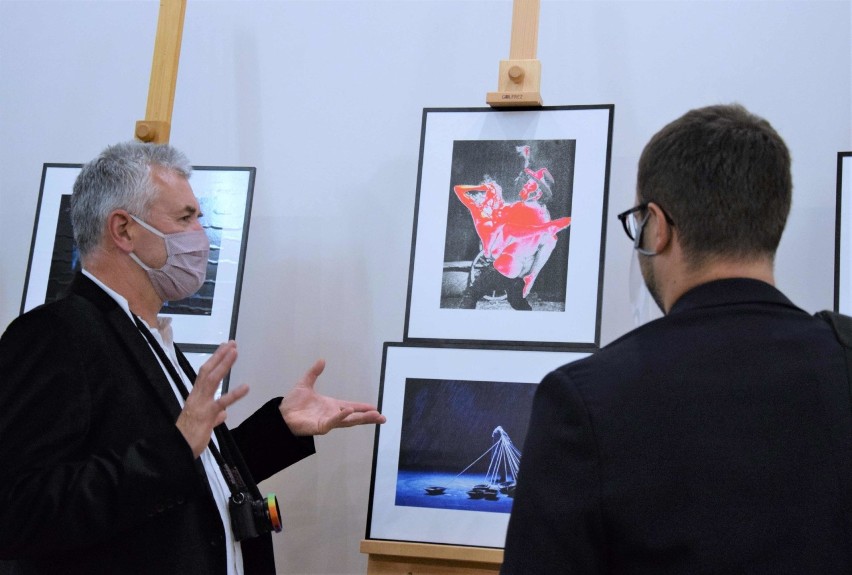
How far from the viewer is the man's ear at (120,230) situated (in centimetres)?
236

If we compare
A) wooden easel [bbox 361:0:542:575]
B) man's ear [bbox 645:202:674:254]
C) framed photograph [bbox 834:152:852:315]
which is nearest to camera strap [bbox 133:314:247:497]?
wooden easel [bbox 361:0:542:575]

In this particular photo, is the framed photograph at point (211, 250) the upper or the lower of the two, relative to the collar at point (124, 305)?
upper

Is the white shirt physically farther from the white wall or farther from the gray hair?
the white wall

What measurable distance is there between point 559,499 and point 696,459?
0.18m

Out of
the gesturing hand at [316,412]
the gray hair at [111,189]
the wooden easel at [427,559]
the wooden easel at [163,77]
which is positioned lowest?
the wooden easel at [427,559]

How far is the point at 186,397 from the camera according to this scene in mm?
2227

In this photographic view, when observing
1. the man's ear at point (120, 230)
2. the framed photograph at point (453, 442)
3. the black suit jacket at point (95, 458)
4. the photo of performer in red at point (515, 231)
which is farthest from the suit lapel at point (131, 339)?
the photo of performer in red at point (515, 231)

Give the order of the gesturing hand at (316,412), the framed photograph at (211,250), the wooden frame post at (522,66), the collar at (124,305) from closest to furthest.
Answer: the collar at (124,305) < the gesturing hand at (316,412) < the wooden frame post at (522,66) < the framed photograph at (211,250)

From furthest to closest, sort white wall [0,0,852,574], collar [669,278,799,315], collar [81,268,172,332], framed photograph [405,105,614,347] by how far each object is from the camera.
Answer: white wall [0,0,852,574]
framed photograph [405,105,614,347]
collar [81,268,172,332]
collar [669,278,799,315]

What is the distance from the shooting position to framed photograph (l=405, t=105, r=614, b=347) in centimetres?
276

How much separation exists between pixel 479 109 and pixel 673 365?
71.9 inches

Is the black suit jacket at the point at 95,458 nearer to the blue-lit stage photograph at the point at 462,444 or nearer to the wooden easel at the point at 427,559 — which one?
the wooden easel at the point at 427,559

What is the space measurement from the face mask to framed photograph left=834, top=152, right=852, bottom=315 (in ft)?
5.49

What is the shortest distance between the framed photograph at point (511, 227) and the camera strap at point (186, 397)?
783mm
